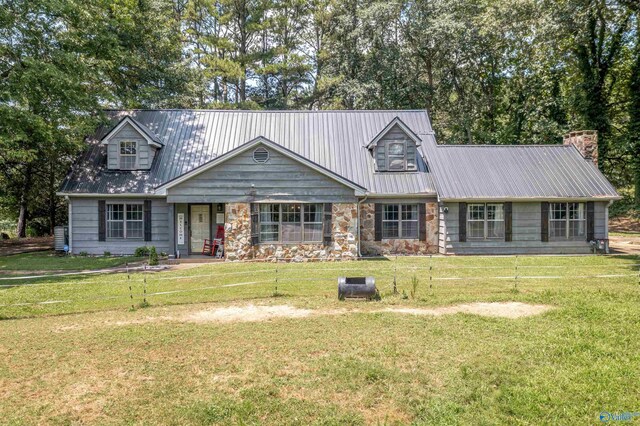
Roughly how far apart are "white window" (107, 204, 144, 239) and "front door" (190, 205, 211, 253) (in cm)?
225

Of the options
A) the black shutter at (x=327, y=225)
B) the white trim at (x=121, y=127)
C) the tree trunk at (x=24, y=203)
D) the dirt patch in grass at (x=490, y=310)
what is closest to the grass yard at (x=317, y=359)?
the dirt patch in grass at (x=490, y=310)

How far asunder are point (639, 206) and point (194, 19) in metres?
36.2

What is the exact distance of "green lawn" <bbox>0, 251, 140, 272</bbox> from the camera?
50.1 ft

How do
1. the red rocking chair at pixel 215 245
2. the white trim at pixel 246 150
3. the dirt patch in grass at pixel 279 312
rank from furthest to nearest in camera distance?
the red rocking chair at pixel 215 245
the white trim at pixel 246 150
the dirt patch in grass at pixel 279 312

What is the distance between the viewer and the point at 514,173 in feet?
65.5

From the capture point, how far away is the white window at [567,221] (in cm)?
1912

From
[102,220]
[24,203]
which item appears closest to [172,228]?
[102,220]

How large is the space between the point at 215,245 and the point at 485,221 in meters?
11.7

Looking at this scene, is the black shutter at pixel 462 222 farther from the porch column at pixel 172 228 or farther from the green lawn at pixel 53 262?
the green lawn at pixel 53 262

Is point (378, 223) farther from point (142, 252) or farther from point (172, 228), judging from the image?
point (142, 252)

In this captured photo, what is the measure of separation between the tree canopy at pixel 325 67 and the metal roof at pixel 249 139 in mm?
2024

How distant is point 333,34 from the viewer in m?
34.4

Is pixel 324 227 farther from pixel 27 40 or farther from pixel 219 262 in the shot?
pixel 27 40

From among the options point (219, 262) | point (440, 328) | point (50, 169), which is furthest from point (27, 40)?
point (440, 328)
